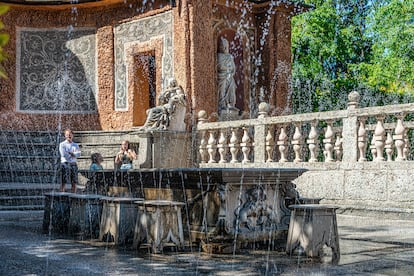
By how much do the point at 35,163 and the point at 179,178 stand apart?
10.5 metres

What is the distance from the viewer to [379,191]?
10.4 metres

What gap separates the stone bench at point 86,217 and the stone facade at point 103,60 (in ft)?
33.3

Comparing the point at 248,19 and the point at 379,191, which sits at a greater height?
the point at 248,19

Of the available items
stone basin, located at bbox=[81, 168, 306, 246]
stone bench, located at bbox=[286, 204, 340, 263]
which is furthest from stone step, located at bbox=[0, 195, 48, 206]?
stone bench, located at bbox=[286, 204, 340, 263]

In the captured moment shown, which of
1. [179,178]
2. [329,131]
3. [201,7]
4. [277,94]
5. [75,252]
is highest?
[201,7]

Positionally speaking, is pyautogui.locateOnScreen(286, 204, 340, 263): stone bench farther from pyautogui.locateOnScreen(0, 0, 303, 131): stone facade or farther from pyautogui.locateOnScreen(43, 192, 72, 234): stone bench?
pyautogui.locateOnScreen(0, 0, 303, 131): stone facade

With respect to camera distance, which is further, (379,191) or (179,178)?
(379,191)

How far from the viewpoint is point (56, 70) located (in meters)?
19.6

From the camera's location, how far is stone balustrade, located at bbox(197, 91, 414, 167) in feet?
34.7

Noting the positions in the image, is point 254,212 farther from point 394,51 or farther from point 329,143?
point 394,51

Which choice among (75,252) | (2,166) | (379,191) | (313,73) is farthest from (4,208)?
(313,73)

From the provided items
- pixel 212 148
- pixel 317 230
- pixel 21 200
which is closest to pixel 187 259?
pixel 317 230

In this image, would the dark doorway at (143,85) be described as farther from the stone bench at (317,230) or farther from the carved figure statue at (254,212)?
the stone bench at (317,230)

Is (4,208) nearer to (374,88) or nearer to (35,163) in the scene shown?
(35,163)
